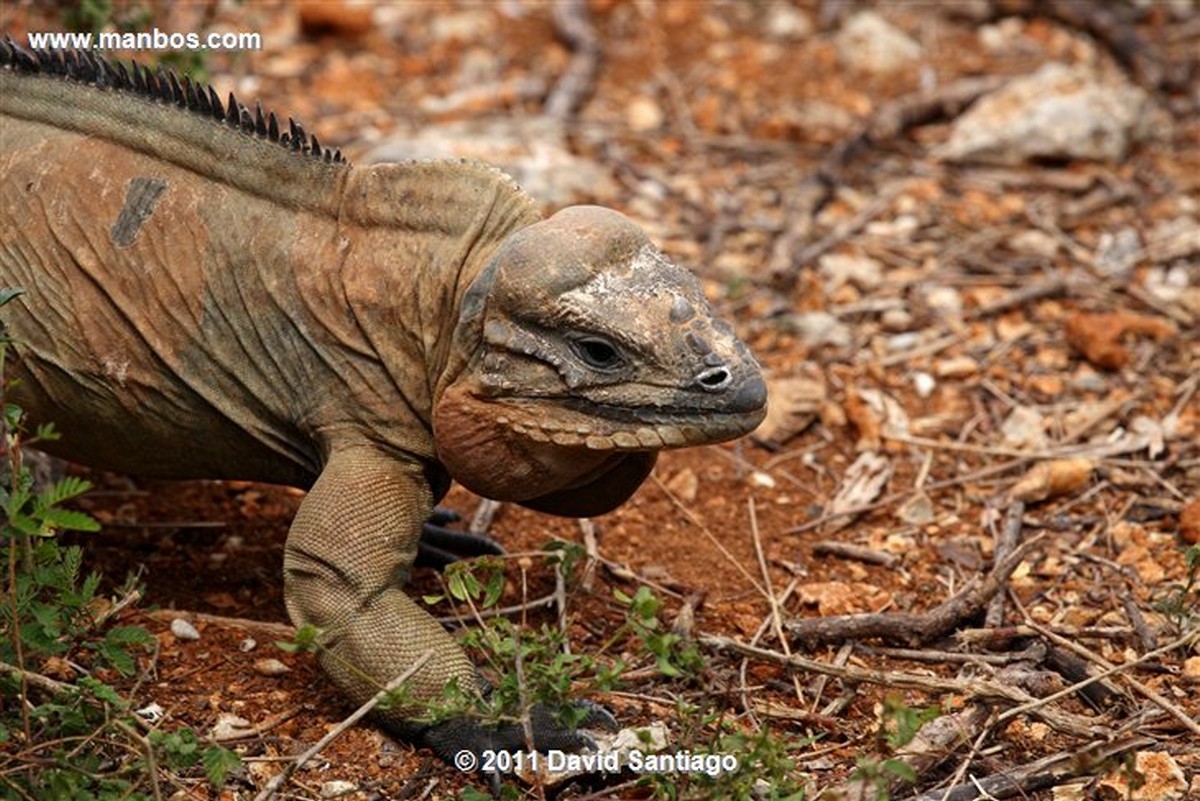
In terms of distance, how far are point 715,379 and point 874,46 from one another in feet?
20.6

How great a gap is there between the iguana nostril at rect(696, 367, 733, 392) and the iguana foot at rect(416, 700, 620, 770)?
95cm

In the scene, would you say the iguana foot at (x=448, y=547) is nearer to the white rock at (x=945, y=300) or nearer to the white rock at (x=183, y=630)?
the white rock at (x=183, y=630)

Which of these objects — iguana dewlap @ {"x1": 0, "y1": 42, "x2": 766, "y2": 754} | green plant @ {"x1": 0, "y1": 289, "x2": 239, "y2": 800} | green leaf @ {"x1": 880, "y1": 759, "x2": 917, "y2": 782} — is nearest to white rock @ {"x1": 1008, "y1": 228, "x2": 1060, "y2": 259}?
iguana dewlap @ {"x1": 0, "y1": 42, "x2": 766, "y2": 754}

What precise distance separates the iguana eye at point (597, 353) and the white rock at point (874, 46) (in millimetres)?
6107

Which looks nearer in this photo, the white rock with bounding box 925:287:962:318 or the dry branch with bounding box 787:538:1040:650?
the dry branch with bounding box 787:538:1040:650

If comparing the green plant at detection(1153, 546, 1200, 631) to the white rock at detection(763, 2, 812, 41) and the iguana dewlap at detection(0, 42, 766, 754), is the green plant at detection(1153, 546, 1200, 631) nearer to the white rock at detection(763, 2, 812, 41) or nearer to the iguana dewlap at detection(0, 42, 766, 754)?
the iguana dewlap at detection(0, 42, 766, 754)

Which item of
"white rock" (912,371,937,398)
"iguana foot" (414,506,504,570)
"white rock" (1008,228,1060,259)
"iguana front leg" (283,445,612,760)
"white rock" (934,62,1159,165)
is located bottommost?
"white rock" (912,371,937,398)

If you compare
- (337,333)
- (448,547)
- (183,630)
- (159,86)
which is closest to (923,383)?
(448,547)

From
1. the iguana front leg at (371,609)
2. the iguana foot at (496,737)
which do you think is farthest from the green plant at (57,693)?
the iguana foot at (496,737)

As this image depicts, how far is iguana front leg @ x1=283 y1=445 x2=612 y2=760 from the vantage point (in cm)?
479

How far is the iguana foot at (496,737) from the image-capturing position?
475 centimetres

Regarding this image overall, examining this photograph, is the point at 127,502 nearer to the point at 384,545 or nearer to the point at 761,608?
the point at 384,545

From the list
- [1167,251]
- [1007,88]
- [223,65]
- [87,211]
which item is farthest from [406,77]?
[87,211]

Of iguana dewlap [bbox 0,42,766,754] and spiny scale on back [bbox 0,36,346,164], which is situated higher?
spiny scale on back [bbox 0,36,346,164]
